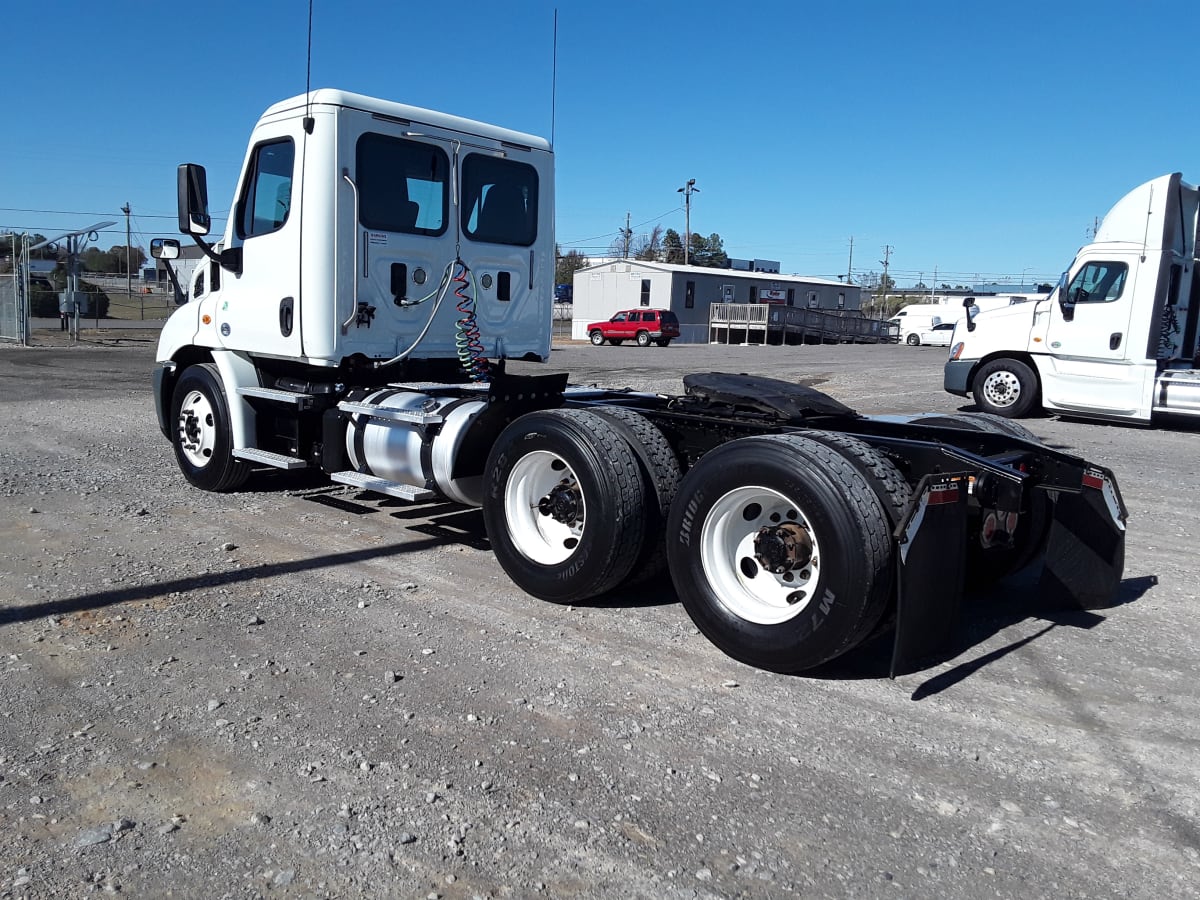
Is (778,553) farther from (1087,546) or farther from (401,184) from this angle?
(401,184)

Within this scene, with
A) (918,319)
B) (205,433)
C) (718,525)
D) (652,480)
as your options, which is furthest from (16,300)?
(918,319)

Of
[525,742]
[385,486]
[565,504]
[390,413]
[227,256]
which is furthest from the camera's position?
[227,256]

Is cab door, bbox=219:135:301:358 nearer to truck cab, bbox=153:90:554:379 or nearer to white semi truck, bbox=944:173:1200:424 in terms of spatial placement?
truck cab, bbox=153:90:554:379

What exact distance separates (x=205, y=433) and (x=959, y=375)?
1200 centimetres

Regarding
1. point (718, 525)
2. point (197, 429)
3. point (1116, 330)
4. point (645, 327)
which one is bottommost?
point (197, 429)

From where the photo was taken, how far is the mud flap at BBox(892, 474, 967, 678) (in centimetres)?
407

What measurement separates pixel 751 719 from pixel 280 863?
1895mm

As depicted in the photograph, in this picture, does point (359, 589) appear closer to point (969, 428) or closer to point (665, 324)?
point (969, 428)

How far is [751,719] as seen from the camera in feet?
13.3

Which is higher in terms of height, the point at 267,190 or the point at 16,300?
the point at 267,190

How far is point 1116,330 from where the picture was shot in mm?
13828

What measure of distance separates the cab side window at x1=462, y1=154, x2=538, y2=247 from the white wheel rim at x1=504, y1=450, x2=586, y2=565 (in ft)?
9.02

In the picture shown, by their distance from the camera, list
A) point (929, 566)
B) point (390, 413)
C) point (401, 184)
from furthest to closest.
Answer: point (401, 184) < point (390, 413) < point (929, 566)

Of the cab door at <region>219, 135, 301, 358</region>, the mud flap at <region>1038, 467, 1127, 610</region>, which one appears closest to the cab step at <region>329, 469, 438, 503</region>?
the cab door at <region>219, 135, 301, 358</region>
